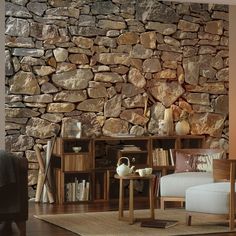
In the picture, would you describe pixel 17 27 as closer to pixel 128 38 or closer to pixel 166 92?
pixel 128 38

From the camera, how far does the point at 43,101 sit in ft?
30.3

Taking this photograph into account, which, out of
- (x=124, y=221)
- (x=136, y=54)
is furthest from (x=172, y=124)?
(x=124, y=221)

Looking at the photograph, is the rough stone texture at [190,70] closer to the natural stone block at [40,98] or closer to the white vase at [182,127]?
the white vase at [182,127]

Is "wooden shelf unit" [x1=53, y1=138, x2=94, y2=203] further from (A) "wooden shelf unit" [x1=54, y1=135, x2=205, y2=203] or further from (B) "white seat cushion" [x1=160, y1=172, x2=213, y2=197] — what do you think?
(B) "white seat cushion" [x1=160, y1=172, x2=213, y2=197]

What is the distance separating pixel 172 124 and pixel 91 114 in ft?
3.76

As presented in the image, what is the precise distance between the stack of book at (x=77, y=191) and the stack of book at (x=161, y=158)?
1013 millimetres

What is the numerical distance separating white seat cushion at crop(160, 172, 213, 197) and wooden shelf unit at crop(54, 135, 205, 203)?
4.08ft

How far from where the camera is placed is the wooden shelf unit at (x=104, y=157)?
29.4 ft

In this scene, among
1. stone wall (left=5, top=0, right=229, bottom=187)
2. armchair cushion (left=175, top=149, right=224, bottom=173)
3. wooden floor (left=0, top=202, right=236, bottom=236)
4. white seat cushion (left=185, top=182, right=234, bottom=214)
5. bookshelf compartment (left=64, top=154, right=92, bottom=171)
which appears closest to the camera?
wooden floor (left=0, top=202, right=236, bottom=236)

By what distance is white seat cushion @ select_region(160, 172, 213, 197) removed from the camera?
7.77m

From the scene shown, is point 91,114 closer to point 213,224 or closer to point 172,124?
point 172,124

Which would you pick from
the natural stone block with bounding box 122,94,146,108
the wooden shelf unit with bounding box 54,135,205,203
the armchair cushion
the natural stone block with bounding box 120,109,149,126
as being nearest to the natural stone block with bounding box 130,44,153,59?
the natural stone block with bounding box 122,94,146,108

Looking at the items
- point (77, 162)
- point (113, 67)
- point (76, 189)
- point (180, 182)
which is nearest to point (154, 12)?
point (113, 67)

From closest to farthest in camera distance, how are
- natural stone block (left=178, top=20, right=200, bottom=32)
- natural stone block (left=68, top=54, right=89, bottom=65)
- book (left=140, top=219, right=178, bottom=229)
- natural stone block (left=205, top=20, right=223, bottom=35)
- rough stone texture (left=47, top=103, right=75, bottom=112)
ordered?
book (left=140, top=219, right=178, bottom=229) → rough stone texture (left=47, top=103, right=75, bottom=112) → natural stone block (left=68, top=54, right=89, bottom=65) → natural stone block (left=178, top=20, right=200, bottom=32) → natural stone block (left=205, top=20, right=223, bottom=35)
